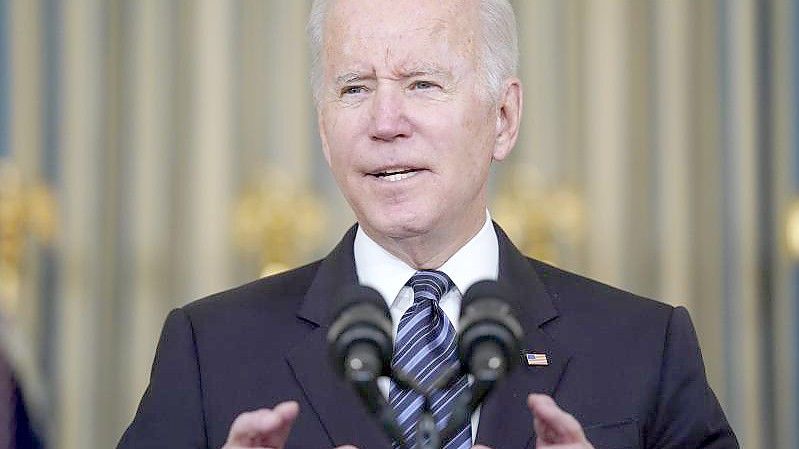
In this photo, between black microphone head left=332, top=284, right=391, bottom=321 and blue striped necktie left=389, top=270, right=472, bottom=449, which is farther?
blue striped necktie left=389, top=270, right=472, bottom=449

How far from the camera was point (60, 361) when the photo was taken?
4.95 meters

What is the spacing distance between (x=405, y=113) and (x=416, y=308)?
295mm

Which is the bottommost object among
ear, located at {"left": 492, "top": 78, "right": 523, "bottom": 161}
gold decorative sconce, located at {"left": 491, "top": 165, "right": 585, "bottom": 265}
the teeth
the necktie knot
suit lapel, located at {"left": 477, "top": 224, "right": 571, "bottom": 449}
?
gold decorative sconce, located at {"left": 491, "top": 165, "right": 585, "bottom": 265}

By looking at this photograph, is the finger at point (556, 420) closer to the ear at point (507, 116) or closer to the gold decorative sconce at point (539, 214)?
the ear at point (507, 116)

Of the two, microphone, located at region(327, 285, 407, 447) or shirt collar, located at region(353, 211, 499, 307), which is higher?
microphone, located at region(327, 285, 407, 447)

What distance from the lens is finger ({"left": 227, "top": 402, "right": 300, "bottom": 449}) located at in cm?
198

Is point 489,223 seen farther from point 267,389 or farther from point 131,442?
point 131,442

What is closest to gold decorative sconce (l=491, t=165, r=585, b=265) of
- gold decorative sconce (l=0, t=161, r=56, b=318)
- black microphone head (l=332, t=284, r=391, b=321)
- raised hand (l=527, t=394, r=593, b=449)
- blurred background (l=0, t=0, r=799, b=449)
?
blurred background (l=0, t=0, r=799, b=449)

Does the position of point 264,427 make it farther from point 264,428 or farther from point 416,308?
point 416,308

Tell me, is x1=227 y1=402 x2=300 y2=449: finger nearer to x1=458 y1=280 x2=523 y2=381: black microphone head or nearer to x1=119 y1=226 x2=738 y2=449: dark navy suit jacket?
x1=458 y1=280 x2=523 y2=381: black microphone head

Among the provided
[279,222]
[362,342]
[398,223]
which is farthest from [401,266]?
[279,222]

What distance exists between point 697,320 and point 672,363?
2523 mm

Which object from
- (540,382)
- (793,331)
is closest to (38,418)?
(540,382)

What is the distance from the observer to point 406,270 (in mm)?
2559
